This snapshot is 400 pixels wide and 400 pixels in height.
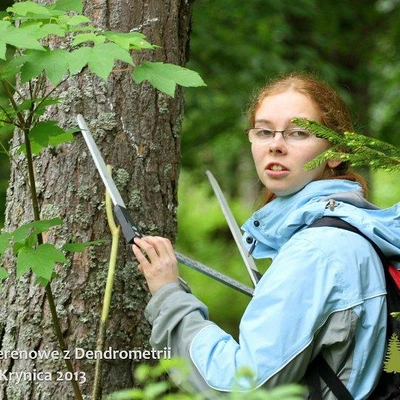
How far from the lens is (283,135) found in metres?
2.68

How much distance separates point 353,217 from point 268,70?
5.51 metres

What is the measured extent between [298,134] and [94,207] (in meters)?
0.83

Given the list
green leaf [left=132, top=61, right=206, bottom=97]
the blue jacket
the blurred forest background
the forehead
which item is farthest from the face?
the blurred forest background

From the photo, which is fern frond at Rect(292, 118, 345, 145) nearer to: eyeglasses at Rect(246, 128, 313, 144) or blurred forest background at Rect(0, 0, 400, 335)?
eyeglasses at Rect(246, 128, 313, 144)

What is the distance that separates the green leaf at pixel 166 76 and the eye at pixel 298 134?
33cm

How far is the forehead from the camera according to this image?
270cm

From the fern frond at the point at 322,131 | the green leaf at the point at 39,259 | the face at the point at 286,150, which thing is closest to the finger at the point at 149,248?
the green leaf at the point at 39,259

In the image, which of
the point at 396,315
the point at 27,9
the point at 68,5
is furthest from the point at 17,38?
the point at 396,315

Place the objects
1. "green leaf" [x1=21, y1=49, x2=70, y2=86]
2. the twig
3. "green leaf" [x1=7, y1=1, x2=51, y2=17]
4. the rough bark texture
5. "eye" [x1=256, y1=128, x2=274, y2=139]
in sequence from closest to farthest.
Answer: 1. "green leaf" [x1=21, y1=49, x2=70, y2=86]
2. "green leaf" [x1=7, y1=1, x2=51, y2=17]
3. "eye" [x1=256, y1=128, x2=274, y2=139]
4. the twig
5. the rough bark texture

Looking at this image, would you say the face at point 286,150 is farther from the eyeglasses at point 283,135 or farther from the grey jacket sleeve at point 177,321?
the grey jacket sleeve at point 177,321

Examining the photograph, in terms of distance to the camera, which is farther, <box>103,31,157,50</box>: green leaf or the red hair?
the red hair

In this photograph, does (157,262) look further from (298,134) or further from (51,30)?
(51,30)

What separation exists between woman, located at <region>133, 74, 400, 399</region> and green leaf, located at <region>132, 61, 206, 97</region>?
34cm

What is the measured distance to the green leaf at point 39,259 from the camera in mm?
2572
